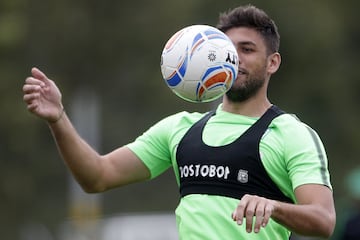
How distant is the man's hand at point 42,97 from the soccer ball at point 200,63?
0.76m

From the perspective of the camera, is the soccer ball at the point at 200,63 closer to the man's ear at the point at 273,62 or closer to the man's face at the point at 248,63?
the man's face at the point at 248,63

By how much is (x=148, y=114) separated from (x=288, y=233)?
3181 cm

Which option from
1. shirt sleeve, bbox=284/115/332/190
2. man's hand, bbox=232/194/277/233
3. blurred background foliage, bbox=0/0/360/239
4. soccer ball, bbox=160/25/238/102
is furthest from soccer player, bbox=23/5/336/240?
blurred background foliage, bbox=0/0/360/239

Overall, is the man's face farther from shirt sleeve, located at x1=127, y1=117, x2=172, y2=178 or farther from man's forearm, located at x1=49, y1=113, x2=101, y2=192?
man's forearm, located at x1=49, y1=113, x2=101, y2=192

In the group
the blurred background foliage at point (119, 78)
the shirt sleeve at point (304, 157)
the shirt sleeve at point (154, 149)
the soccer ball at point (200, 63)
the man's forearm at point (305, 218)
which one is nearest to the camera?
the man's forearm at point (305, 218)

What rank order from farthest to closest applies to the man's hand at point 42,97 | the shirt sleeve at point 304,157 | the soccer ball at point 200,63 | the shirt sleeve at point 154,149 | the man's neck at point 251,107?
the shirt sleeve at point 154,149, the man's neck at point 251,107, the man's hand at point 42,97, the soccer ball at point 200,63, the shirt sleeve at point 304,157

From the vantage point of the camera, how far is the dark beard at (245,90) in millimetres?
9055

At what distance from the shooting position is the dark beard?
29.7 feet

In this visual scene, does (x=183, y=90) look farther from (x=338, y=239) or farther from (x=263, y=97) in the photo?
(x=338, y=239)

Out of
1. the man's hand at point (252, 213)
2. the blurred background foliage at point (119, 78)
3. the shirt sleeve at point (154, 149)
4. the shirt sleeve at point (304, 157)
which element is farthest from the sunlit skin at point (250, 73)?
the blurred background foliage at point (119, 78)

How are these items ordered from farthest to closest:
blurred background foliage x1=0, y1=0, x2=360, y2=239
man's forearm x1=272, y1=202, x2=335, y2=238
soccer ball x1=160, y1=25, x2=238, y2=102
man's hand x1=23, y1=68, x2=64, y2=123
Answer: blurred background foliage x1=0, y1=0, x2=360, y2=239 → man's hand x1=23, y1=68, x2=64, y2=123 → soccer ball x1=160, y1=25, x2=238, y2=102 → man's forearm x1=272, y1=202, x2=335, y2=238

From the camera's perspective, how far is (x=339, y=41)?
43.0 metres

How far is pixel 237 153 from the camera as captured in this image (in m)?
8.84

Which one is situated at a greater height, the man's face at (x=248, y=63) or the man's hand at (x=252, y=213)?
the man's face at (x=248, y=63)
